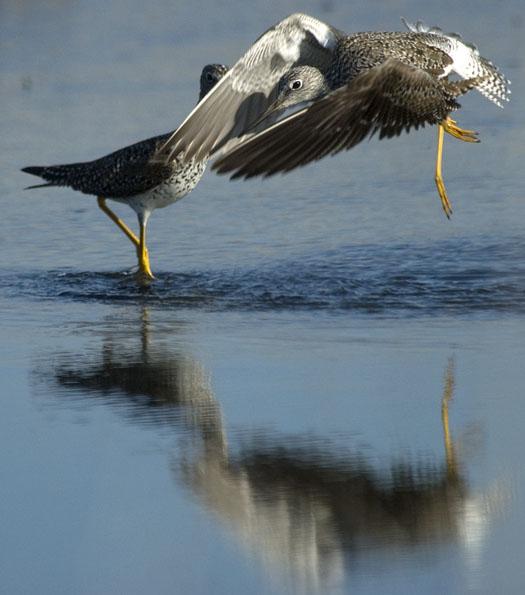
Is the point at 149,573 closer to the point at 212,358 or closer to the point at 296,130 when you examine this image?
the point at 212,358

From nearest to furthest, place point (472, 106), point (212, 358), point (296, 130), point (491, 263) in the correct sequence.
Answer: point (212, 358)
point (296, 130)
point (491, 263)
point (472, 106)

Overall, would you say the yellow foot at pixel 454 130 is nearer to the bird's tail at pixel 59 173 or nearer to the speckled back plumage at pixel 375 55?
the speckled back plumage at pixel 375 55

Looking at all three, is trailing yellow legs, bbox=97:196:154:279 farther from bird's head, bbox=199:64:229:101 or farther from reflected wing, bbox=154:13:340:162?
bird's head, bbox=199:64:229:101

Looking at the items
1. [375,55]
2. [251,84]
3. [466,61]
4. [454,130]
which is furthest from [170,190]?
[466,61]

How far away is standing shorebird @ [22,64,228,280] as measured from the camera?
819 centimetres

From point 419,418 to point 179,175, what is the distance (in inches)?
144

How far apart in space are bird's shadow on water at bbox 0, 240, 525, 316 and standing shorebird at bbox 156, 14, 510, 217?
534mm

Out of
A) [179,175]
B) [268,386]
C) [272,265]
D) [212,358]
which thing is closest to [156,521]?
[268,386]

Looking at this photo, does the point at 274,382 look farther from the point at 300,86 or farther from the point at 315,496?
the point at 300,86

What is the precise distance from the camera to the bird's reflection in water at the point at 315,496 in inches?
155

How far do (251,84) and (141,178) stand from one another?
3.09ft

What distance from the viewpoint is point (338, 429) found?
4.80 meters

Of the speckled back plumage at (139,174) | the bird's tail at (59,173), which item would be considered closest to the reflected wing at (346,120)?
the speckled back plumage at (139,174)

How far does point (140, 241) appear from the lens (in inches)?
316
